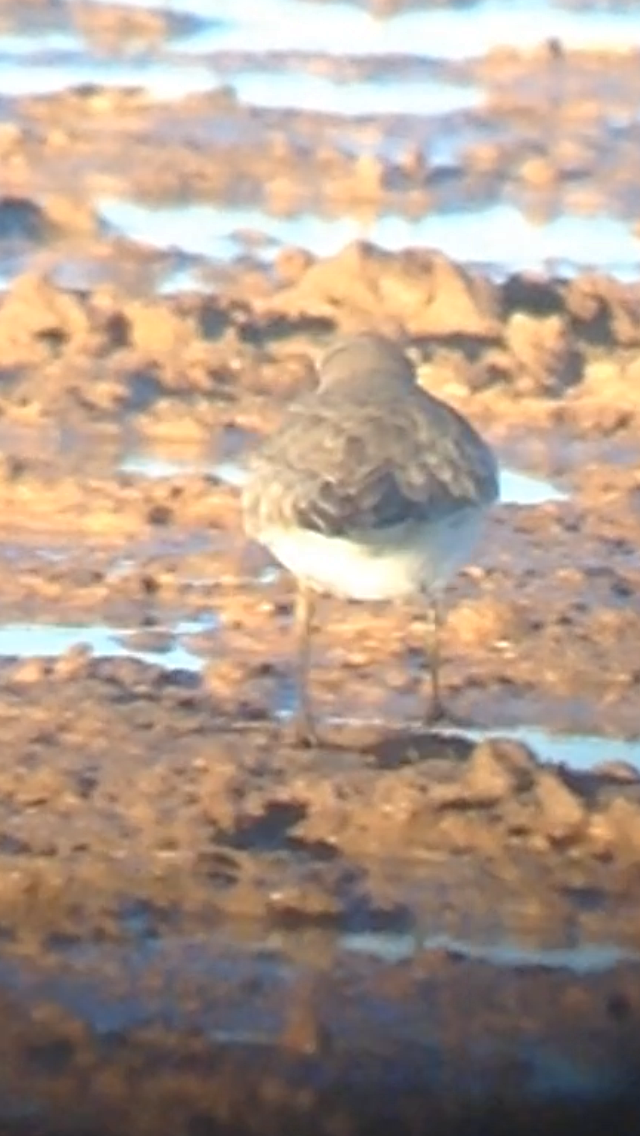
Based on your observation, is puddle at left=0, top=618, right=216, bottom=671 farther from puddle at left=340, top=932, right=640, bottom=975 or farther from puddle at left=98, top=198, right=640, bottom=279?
puddle at left=98, top=198, right=640, bottom=279

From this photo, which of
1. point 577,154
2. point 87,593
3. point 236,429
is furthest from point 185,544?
point 577,154

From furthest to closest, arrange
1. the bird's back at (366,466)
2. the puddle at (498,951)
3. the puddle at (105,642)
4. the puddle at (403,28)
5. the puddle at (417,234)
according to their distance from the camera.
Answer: the puddle at (403,28) < the puddle at (417,234) < the puddle at (105,642) < the bird's back at (366,466) < the puddle at (498,951)

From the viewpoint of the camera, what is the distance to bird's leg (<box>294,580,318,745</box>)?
844 centimetres

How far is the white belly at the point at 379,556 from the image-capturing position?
834cm

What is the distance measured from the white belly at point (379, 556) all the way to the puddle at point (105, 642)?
0.63 m

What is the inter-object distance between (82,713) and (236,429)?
3.06 meters

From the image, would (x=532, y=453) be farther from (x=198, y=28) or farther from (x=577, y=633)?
(x=198, y=28)

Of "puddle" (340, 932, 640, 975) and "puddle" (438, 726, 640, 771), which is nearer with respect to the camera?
"puddle" (340, 932, 640, 975)

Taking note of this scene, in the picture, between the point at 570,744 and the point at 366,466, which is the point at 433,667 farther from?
the point at 366,466

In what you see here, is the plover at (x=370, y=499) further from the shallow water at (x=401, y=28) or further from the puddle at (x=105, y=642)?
the shallow water at (x=401, y=28)

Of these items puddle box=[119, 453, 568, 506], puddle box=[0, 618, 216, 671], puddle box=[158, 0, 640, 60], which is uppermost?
puddle box=[0, 618, 216, 671]

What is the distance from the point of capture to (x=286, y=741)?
8.41 metres

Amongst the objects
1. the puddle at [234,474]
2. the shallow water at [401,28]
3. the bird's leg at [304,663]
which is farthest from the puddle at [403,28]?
the bird's leg at [304,663]

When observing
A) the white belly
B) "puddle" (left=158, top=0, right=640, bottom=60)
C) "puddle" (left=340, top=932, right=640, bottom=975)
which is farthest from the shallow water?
"puddle" (left=340, top=932, right=640, bottom=975)
